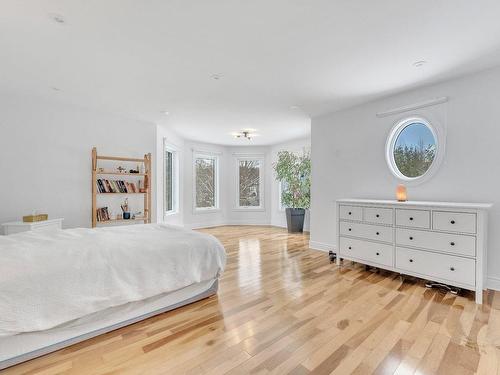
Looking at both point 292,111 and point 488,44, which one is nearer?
point 488,44

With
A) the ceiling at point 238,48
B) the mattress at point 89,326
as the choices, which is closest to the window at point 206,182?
the ceiling at point 238,48

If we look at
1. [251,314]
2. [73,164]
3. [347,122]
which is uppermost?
[347,122]

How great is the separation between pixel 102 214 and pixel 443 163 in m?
4.96

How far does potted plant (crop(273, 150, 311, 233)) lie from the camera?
6.26 metres

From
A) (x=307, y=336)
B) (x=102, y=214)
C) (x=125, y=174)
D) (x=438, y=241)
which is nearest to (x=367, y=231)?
(x=438, y=241)

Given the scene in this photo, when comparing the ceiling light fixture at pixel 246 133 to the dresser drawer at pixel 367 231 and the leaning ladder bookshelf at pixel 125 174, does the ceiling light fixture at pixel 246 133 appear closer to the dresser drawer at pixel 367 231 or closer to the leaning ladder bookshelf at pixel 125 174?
the leaning ladder bookshelf at pixel 125 174

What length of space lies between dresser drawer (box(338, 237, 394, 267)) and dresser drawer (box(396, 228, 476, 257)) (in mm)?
199

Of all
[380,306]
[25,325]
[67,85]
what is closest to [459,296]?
[380,306]

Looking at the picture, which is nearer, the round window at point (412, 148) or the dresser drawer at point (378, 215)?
the dresser drawer at point (378, 215)

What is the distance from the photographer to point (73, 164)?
13.4ft

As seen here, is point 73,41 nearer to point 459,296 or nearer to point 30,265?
point 30,265

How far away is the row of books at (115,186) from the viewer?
4.24m

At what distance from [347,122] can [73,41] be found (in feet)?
11.9

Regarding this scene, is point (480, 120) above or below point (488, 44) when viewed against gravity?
below
